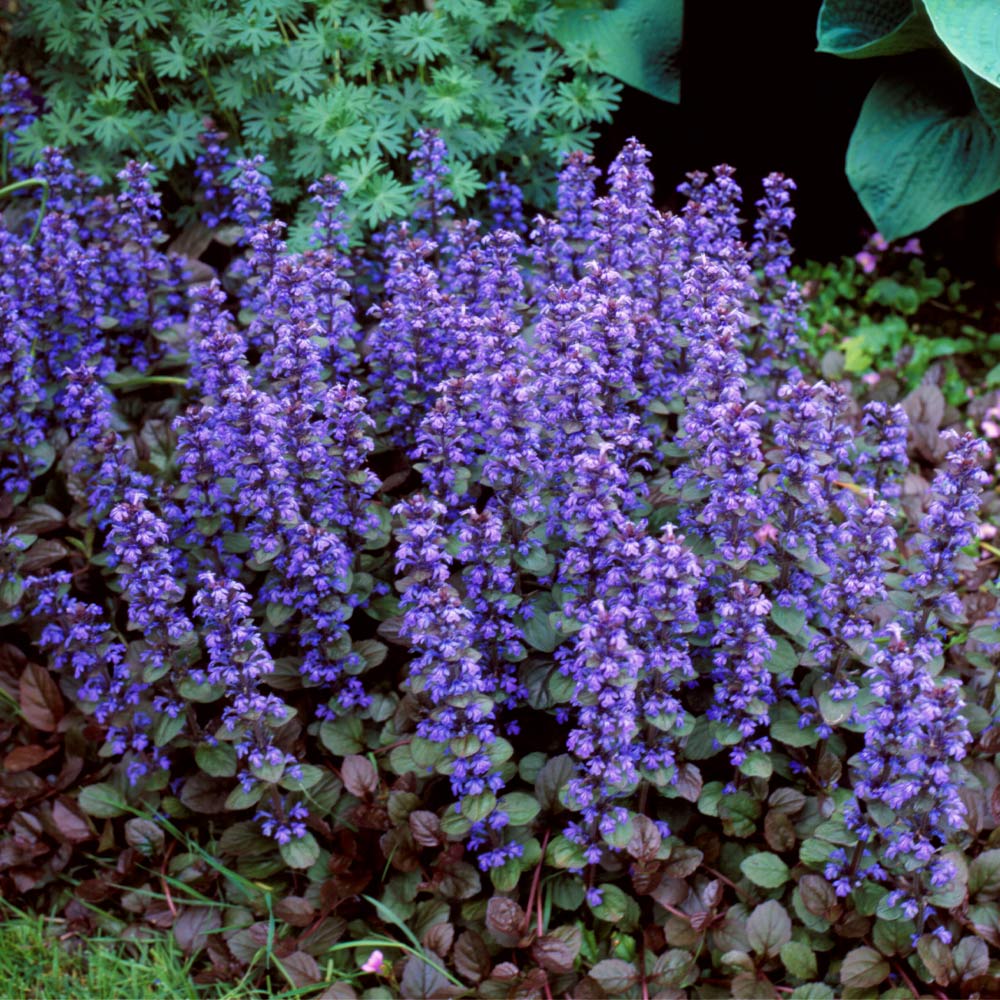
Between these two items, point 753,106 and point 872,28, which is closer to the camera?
point 872,28

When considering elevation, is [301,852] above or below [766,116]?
below

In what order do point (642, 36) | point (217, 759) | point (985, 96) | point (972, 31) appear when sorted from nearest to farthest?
point (217, 759) → point (972, 31) → point (985, 96) → point (642, 36)

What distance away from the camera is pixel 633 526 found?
2414mm

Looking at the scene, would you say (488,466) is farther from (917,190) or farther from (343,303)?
(917,190)

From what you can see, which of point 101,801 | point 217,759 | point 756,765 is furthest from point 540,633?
point 101,801

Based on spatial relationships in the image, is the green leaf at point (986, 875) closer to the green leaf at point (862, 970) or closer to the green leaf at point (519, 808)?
the green leaf at point (862, 970)

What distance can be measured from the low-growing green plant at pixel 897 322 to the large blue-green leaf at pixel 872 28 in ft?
3.62

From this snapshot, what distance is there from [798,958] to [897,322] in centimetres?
318

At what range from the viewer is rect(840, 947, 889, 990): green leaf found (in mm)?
2557

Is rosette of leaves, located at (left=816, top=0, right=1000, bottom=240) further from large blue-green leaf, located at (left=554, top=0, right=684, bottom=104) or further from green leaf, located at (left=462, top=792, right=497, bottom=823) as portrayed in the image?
green leaf, located at (left=462, top=792, right=497, bottom=823)

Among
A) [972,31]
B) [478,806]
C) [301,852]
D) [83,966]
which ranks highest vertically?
[972,31]

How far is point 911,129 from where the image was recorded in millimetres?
4273

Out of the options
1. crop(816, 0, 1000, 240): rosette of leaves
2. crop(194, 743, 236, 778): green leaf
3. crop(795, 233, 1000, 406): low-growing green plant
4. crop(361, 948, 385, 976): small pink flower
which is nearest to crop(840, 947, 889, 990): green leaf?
crop(361, 948, 385, 976): small pink flower

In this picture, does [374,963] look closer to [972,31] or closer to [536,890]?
[536,890]
